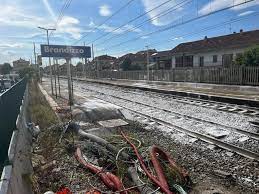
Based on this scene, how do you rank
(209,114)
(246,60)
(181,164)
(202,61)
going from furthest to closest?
(202,61) < (246,60) < (209,114) < (181,164)

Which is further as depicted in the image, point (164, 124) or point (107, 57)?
point (107, 57)

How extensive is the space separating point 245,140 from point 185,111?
5.46m

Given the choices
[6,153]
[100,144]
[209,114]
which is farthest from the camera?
[209,114]

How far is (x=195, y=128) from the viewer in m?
9.62

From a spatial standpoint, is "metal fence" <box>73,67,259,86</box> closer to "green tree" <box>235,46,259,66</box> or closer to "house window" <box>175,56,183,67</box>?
"green tree" <box>235,46,259,66</box>

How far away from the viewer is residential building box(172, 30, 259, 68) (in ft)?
121

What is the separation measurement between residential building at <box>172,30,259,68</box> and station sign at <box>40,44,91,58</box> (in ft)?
68.8

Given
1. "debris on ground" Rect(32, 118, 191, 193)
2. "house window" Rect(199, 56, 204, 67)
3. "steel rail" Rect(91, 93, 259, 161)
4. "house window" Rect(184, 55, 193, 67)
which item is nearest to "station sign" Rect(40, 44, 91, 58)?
"steel rail" Rect(91, 93, 259, 161)

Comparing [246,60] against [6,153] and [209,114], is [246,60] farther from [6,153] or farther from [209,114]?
[6,153]

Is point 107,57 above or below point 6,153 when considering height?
above

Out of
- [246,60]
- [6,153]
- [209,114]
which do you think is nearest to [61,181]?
[6,153]

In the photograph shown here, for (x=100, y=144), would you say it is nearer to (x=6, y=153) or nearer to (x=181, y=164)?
(x=181, y=164)

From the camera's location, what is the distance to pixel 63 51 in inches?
720

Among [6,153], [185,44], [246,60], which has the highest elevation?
[185,44]
